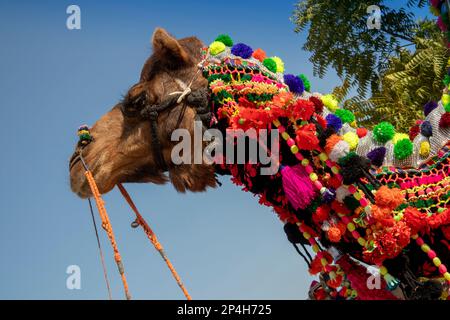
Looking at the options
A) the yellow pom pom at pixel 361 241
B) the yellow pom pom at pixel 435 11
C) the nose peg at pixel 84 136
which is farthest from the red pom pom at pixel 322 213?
the nose peg at pixel 84 136

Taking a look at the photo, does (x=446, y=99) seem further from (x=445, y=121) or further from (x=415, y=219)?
(x=415, y=219)

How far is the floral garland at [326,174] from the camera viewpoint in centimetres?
301

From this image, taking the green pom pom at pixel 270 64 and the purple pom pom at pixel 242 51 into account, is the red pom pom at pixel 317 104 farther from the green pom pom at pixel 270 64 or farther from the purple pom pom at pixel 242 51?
the purple pom pom at pixel 242 51

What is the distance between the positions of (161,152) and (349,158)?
114cm

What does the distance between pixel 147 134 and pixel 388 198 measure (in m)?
1.48

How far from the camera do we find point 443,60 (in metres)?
6.90

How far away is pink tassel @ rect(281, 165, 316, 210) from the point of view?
10.4ft

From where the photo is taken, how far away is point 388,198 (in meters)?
2.95

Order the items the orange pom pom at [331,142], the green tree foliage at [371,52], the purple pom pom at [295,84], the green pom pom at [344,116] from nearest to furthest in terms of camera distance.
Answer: the orange pom pom at [331,142]
the green pom pom at [344,116]
the purple pom pom at [295,84]
the green tree foliage at [371,52]

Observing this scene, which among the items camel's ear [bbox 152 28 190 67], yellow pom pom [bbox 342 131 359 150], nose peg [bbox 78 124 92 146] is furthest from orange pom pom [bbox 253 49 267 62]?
nose peg [bbox 78 124 92 146]

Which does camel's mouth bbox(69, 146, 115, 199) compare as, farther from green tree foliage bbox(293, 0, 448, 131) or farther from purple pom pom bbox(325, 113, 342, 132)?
green tree foliage bbox(293, 0, 448, 131)
